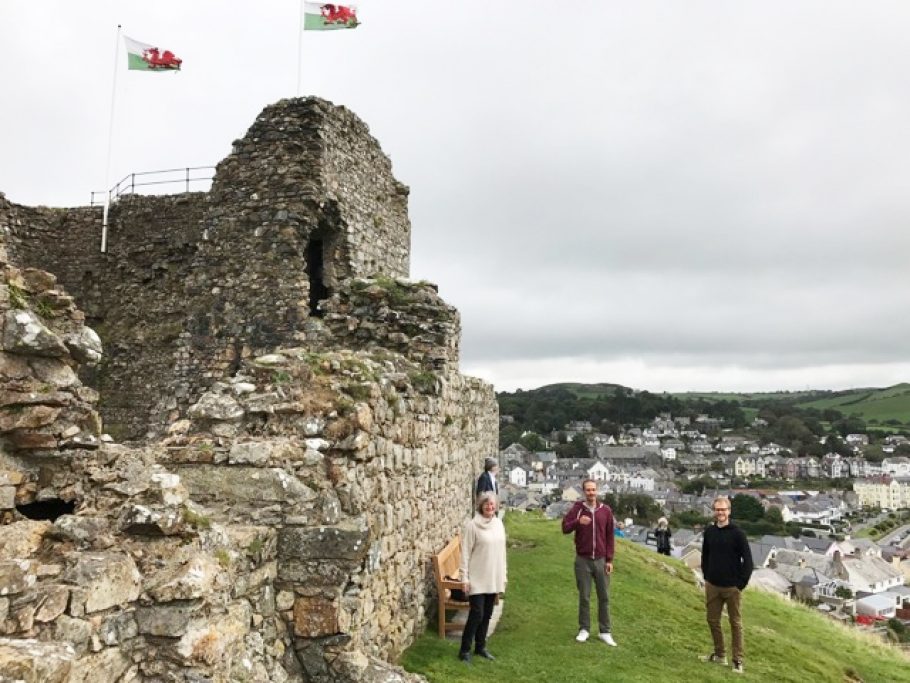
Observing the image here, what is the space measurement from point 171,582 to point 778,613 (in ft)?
52.9

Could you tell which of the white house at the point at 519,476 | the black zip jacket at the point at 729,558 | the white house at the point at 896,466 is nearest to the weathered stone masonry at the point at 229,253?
the black zip jacket at the point at 729,558

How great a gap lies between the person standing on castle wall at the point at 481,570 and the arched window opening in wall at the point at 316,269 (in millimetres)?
6844

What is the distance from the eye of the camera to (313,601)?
5637 mm

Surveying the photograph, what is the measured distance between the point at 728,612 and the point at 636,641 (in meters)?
1.37

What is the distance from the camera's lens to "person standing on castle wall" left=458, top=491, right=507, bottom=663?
816 cm

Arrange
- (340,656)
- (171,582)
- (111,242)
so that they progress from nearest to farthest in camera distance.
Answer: (171,582), (340,656), (111,242)

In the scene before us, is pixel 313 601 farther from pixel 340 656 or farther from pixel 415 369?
pixel 415 369

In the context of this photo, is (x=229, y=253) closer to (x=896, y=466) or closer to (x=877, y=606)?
(x=877, y=606)

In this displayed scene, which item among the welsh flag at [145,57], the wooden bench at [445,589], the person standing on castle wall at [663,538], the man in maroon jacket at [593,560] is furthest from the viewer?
the person standing on castle wall at [663,538]

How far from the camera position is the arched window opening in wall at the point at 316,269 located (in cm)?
1386

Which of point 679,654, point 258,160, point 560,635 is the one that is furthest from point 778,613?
point 258,160

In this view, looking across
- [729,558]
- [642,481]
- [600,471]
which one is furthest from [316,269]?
[600,471]

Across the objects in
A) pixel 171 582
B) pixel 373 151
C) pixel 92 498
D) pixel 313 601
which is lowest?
pixel 313 601

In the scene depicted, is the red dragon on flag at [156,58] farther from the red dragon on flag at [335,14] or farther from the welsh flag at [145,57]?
the red dragon on flag at [335,14]
